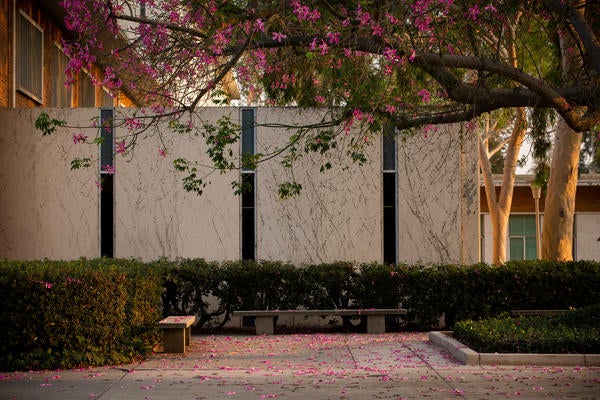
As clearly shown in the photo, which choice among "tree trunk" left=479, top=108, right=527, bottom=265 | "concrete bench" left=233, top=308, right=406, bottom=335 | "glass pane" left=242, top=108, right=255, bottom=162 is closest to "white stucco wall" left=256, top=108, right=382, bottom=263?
"glass pane" left=242, top=108, right=255, bottom=162

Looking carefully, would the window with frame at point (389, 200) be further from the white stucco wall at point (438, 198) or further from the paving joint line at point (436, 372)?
the paving joint line at point (436, 372)

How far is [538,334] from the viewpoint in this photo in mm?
12719

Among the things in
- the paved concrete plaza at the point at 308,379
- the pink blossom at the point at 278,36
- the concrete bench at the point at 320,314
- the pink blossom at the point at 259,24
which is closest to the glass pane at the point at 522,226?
the concrete bench at the point at 320,314

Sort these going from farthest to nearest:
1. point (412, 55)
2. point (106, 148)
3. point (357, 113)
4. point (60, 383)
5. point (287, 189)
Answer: point (106, 148) < point (287, 189) < point (357, 113) < point (412, 55) < point (60, 383)

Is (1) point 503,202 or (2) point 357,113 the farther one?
(1) point 503,202

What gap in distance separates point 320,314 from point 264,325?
1102 mm

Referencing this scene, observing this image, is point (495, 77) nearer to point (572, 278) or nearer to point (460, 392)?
point (572, 278)

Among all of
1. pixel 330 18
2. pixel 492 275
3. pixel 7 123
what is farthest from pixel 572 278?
pixel 7 123

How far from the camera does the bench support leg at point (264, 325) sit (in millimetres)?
17250

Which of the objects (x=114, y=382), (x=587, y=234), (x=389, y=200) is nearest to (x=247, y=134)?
(x=389, y=200)

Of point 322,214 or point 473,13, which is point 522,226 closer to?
point 322,214

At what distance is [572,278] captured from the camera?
56.7ft

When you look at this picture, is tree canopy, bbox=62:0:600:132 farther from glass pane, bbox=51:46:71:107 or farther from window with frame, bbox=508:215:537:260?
window with frame, bbox=508:215:537:260

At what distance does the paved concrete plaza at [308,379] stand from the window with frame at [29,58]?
383 inches
